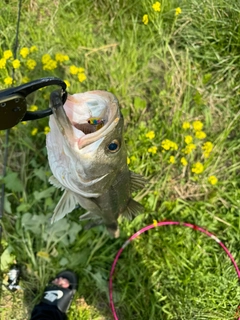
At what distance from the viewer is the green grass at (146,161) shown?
289cm

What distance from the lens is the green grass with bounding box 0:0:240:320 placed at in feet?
9.48

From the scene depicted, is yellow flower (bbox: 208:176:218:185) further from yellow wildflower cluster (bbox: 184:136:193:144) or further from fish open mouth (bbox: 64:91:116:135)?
fish open mouth (bbox: 64:91:116:135)

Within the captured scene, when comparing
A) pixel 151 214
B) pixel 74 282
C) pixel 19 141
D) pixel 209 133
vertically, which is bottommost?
pixel 74 282

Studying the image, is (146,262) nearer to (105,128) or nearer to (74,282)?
(74,282)

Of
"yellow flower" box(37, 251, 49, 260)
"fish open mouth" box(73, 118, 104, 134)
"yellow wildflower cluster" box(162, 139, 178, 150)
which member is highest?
"fish open mouth" box(73, 118, 104, 134)

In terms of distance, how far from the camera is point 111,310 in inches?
113

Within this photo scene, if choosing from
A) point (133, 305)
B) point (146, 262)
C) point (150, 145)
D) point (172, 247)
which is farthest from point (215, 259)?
point (150, 145)

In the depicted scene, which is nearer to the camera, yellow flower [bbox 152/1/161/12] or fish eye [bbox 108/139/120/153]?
fish eye [bbox 108/139/120/153]

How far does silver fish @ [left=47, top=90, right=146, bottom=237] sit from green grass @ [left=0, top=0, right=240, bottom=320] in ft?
3.51

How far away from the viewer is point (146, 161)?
302 cm

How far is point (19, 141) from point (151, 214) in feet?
4.06

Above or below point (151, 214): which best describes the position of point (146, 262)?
below

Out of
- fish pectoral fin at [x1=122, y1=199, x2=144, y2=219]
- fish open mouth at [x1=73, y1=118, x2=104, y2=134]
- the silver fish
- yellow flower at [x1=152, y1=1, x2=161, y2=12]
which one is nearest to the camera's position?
the silver fish

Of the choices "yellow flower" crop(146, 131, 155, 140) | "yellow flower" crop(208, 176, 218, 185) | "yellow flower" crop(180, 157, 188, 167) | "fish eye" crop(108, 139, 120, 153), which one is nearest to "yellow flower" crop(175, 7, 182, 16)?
"yellow flower" crop(146, 131, 155, 140)
